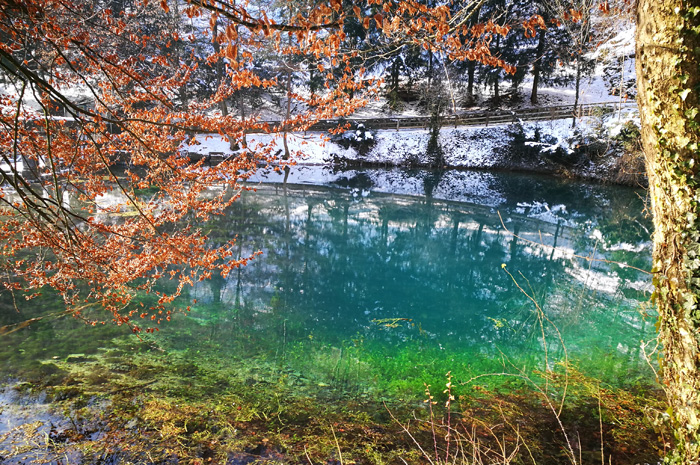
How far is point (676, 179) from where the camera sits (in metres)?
2.50

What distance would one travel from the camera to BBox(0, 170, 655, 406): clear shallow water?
539 cm

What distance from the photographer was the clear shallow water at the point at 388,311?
5.39m

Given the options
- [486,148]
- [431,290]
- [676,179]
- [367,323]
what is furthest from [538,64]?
[676,179]

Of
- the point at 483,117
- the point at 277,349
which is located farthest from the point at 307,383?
the point at 483,117

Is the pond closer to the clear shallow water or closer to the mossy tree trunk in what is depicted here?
the clear shallow water

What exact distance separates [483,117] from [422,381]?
73.6ft

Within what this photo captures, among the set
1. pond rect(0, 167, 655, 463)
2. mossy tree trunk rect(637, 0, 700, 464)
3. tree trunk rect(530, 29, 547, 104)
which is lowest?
pond rect(0, 167, 655, 463)

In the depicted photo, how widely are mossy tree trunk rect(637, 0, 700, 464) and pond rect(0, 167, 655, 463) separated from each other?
0.95m

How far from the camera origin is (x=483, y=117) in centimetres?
2444

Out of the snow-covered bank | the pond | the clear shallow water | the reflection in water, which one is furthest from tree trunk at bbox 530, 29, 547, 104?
the pond

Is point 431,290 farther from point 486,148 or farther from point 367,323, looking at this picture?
point 486,148

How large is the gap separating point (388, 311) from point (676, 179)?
17.8ft

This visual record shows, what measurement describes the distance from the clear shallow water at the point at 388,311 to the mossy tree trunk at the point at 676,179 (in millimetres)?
822

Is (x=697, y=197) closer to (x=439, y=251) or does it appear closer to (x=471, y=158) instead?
(x=439, y=251)
